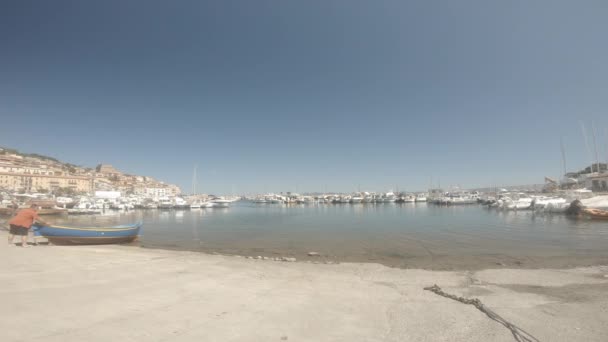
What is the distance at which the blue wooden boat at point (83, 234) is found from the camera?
1445 centimetres

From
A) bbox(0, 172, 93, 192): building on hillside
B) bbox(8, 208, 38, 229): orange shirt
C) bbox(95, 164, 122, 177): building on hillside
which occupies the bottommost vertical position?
bbox(8, 208, 38, 229): orange shirt

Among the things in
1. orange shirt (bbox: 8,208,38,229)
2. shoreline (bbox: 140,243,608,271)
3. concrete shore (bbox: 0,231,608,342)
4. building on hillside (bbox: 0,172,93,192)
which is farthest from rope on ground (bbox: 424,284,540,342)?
building on hillside (bbox: 0,172,93,192)

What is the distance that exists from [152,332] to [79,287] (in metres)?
3.51

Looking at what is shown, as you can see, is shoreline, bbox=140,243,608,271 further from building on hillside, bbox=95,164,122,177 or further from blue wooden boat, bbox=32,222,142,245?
building on hillside, bbox=95,164,122,177

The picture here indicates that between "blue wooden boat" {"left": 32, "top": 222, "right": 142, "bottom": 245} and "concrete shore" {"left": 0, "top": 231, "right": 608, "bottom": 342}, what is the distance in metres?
6.77

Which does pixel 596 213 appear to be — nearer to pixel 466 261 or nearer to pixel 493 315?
pixel 466 261

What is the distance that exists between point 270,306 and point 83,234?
1578cm

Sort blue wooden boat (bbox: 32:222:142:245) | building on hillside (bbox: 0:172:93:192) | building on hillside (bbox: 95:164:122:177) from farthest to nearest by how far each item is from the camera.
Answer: building on hillside (bbox: 95:164:122:177) < building on hillside (bbox: 0:172:93:192) < blue wooden boat (bbox: 32:222:142:245)

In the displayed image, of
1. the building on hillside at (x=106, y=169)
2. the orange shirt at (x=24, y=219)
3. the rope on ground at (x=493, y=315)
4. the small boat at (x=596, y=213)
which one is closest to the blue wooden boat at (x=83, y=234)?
the orange shirt at (x=24, y=219)

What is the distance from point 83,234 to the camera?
601 inches

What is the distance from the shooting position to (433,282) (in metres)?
8.15

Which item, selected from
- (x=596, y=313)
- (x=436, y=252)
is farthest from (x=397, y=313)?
(x=436, y=252)

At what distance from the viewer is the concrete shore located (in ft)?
13.2

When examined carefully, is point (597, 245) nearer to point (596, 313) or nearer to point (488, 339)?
point (596, 313)
